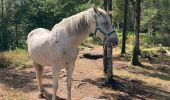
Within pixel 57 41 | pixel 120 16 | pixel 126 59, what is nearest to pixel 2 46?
pixel 120 16

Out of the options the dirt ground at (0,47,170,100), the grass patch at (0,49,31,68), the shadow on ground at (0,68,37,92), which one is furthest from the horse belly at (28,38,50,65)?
the grass patch at (0,49,31,68)

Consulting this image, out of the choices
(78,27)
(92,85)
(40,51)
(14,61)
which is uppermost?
(78,27)

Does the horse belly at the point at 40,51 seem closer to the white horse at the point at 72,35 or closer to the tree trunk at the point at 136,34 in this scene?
the white horse at the point at 72,35

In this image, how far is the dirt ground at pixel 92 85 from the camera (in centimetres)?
1122

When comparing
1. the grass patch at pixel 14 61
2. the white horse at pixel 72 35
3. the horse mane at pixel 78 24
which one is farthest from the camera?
the grass patch at pixel 14 61

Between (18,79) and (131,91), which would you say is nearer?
(131,91)

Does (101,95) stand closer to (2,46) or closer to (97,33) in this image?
(97,33)

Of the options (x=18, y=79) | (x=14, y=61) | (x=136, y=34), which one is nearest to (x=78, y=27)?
(x=18, y=79)

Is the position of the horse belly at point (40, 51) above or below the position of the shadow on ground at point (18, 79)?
above

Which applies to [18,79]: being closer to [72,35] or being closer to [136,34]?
[72,35]

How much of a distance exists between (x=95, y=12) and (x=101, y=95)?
3676mm

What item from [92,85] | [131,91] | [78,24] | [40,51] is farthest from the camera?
[92,85]

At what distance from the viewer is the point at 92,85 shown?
12.1 meters

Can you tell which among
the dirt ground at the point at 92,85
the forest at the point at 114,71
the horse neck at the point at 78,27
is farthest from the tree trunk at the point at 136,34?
the horse neck at the point at 78,27
